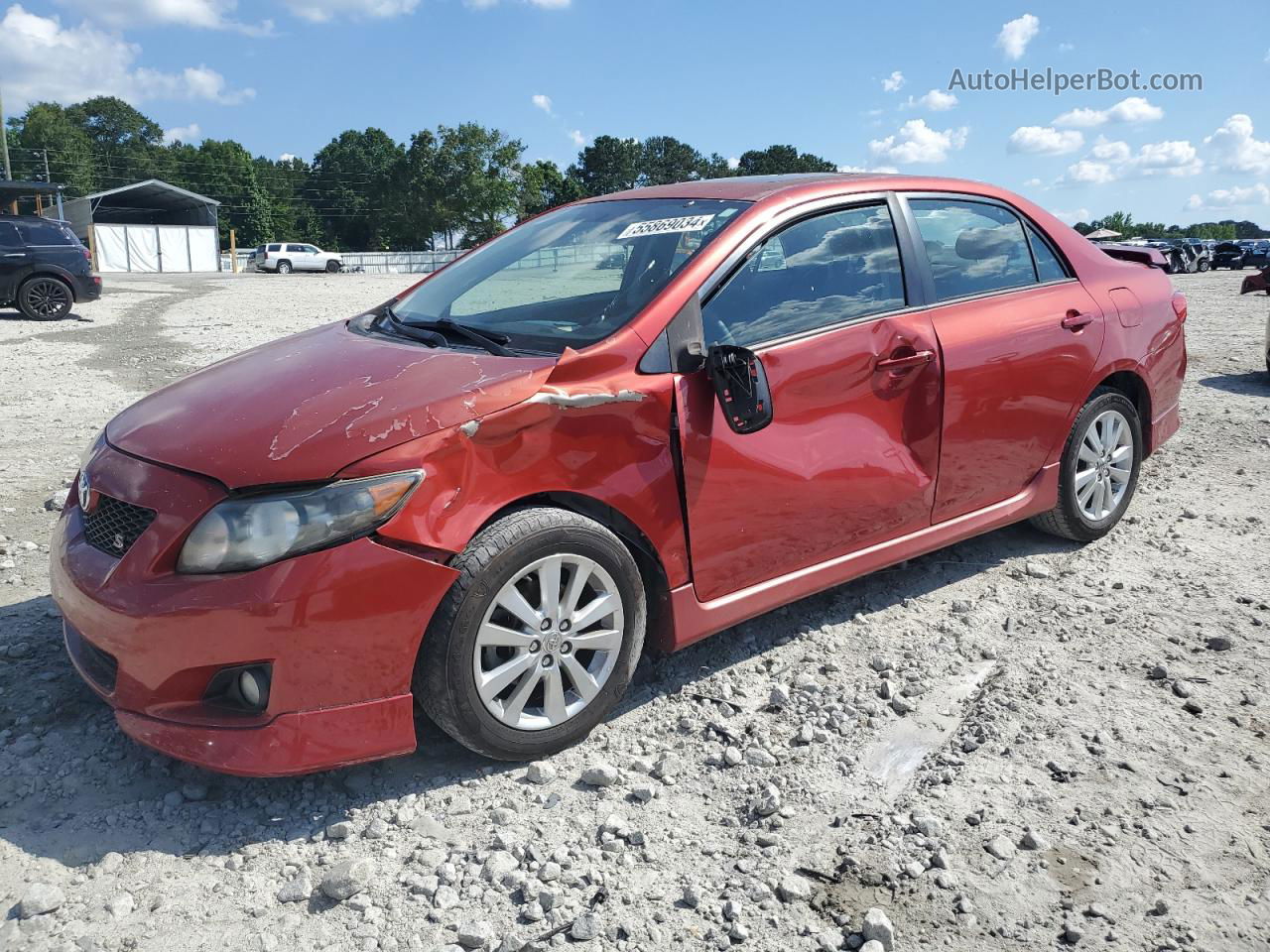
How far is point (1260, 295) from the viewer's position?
71.5 ft

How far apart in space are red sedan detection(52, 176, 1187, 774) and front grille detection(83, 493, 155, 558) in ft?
0.04

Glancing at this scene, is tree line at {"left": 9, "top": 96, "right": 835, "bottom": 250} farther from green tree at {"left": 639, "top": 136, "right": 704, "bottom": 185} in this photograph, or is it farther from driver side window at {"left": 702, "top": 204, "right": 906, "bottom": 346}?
driver side window at {"left": 702, "top": 204, "right": 906, "bottom": 346}

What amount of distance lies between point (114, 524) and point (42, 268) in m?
16.1

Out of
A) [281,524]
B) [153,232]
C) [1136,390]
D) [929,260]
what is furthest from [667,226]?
[153,232]

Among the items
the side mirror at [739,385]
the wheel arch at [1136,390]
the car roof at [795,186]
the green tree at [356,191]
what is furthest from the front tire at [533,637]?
the green tree at [356,191]

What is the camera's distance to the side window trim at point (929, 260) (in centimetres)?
387

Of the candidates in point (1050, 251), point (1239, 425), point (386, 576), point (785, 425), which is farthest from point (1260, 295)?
point (386, 576)

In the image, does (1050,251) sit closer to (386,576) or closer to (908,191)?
(908,191)

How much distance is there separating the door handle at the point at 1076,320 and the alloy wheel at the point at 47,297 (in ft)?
55.2

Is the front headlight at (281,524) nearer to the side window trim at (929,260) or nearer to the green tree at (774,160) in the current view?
the side window trim at (929,260)

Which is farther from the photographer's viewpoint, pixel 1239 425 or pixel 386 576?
pixel 1239 425

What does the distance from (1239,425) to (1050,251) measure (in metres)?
3.82

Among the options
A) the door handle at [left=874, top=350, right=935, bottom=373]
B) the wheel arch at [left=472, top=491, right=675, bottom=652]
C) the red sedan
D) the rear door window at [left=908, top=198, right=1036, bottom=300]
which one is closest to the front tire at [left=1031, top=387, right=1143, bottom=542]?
the red sedan

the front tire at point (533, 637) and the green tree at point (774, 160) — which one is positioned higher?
the green tree at point (774, 160)
